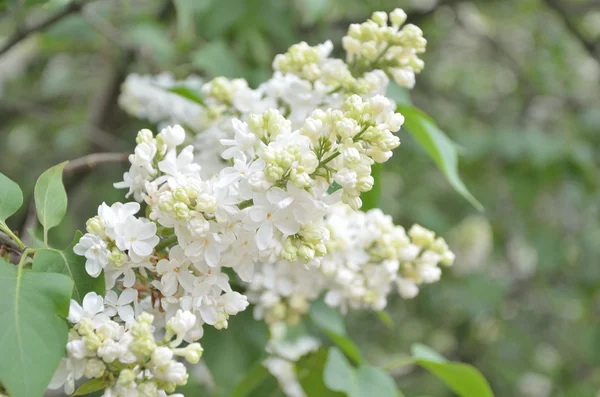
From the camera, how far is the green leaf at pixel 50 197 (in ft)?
3.05

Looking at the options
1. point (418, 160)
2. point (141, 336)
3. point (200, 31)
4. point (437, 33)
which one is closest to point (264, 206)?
point (141, 336)

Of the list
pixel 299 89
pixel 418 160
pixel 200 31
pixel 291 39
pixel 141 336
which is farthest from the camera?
pixel 418 160

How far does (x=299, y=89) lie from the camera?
1.11 m

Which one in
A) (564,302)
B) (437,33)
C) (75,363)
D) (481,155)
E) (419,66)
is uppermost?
(419,66)

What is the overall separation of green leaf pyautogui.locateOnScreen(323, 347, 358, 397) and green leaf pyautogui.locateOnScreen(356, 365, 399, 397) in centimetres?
1

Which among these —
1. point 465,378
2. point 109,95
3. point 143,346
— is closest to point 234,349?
point 465,378

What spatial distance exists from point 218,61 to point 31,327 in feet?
3.94

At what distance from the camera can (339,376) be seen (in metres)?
1.24

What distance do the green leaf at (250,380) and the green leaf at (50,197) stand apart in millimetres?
560

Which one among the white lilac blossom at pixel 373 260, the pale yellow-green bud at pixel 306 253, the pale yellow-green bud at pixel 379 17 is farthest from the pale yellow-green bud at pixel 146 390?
the pale yellow-green bud at pixel 379 17

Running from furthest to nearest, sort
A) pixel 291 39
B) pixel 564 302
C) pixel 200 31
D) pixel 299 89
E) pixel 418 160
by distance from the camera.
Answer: pixel 564 302 < pixel 418 160 < pixel 291 39 < pixel 200 31 < pixel 299 89

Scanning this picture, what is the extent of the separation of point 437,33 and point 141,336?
2629 mm

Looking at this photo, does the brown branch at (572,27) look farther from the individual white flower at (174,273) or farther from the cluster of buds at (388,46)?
the individual white flower at (174,273)

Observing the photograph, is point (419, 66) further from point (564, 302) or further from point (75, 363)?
point (564, 302)
